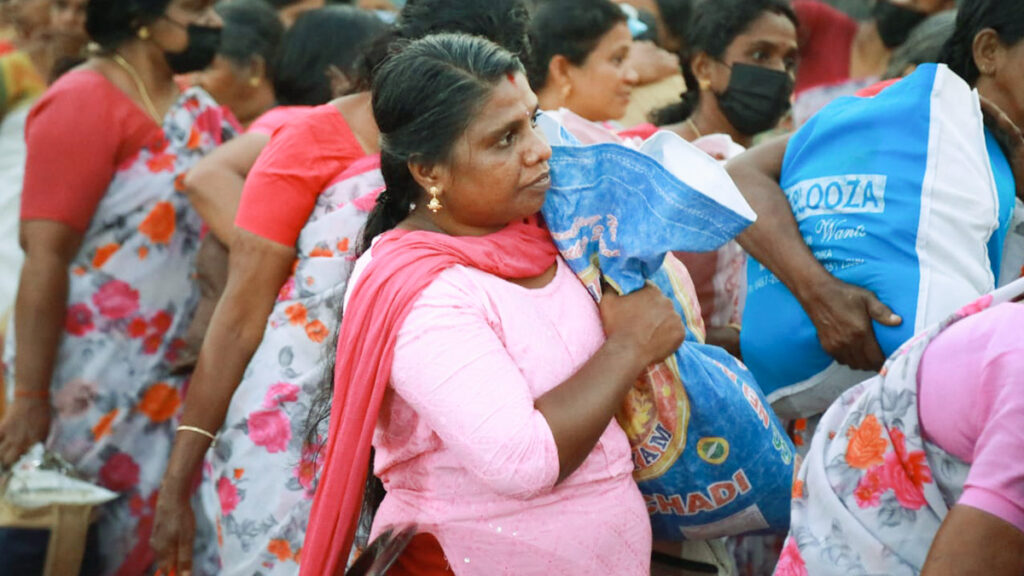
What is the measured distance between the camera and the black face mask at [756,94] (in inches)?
142

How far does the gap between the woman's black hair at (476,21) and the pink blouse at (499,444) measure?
2.09 feet

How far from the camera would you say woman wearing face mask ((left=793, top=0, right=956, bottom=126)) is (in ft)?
17.4

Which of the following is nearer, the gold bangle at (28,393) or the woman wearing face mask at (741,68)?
the gold bangle at (28,393)

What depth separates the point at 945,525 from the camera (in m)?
1.53

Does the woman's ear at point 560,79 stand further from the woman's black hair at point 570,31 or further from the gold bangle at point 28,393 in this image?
the gold bangle at point 28,393

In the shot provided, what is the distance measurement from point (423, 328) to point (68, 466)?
1.96 metres

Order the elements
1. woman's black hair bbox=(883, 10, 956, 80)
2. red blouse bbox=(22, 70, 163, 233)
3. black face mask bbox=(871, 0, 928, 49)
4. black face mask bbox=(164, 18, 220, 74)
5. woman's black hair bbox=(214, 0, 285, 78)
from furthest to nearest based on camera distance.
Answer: black face mask bbox=(871, 0, 928, 49) < woman's black hair bbox=(214, 0, 285, 78) < woman's black hair bbox=(883, 10, 956, 80) < black face mask bbox=(164, 18, 220, 74) < red blouse bbox=(22, 70, 163, 233)

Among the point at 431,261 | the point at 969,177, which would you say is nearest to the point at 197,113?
the point at 431,261

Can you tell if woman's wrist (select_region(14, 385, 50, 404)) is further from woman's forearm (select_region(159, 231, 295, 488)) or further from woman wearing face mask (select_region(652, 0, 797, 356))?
woman wearing face mask (select_region(652, 0, 797, 356))

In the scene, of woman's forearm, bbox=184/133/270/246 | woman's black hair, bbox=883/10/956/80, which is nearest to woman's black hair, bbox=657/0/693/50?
woman's black hair, bbox=883/10/956/80

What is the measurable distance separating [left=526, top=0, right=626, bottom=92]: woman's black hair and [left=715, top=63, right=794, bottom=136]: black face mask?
45 centimetres

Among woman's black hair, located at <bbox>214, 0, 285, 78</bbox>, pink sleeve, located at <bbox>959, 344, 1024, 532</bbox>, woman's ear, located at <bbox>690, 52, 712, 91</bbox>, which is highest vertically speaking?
pink sleeve, located at <bbox>959, 344, 1024, 532</bbox>

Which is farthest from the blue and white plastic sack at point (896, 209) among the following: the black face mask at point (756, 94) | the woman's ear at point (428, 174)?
the black face mask at point (756, 94)

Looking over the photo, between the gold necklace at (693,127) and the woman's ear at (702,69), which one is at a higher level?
the woman's ear at (702,69)
